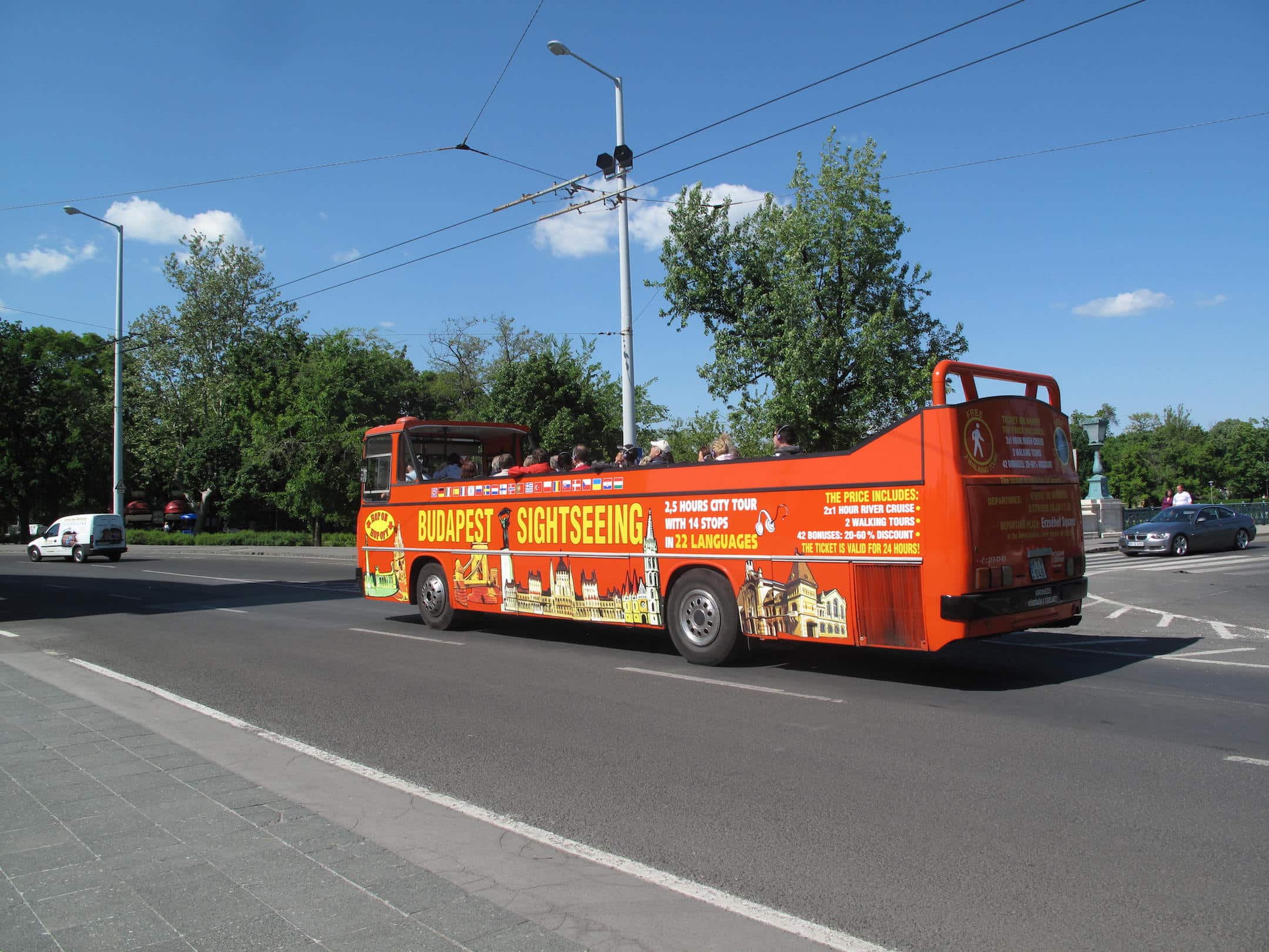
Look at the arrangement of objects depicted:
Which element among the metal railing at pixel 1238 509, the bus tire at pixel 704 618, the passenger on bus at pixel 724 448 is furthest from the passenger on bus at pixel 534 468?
the metal railing at pixel 1238 509

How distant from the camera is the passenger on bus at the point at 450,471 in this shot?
13.3 metres

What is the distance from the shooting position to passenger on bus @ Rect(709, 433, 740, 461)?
32.9ft

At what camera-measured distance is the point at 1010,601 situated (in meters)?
7.91

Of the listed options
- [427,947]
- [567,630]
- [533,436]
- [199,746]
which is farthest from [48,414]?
[427,947]

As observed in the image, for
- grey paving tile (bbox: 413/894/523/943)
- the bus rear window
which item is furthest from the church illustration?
the bus rear window

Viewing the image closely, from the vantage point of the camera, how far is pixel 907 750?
6156 millimetres

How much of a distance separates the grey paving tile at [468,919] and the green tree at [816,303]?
69.3ft

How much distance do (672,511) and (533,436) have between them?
26662 millimetres

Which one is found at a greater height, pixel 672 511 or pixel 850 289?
pixel 850 289

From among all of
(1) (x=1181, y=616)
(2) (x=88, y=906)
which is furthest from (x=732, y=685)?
(1) (x=1181, y=616)

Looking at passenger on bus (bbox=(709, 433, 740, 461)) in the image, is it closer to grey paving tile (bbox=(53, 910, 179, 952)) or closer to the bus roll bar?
the bus roll bar

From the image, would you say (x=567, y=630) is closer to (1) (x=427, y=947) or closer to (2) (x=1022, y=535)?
(2) (x=1022, y=535)

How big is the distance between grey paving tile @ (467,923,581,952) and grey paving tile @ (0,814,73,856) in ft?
8.11

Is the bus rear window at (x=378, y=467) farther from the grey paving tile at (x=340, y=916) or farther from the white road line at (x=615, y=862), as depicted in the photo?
the grey paving tile at (x=340, y=916)
